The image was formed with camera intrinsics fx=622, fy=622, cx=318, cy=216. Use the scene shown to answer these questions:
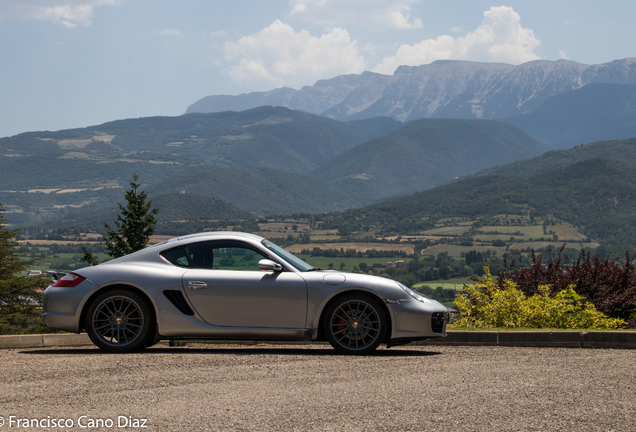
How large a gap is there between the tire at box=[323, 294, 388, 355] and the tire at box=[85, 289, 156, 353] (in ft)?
6.73

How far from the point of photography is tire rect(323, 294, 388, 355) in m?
6.97

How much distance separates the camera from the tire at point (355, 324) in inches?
275

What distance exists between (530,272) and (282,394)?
29.1ft

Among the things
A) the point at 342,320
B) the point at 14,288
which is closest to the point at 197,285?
the point at 342,320

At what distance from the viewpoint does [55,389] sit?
5340 mm

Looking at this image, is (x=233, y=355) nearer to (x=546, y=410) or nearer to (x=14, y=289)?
(x=546, y=410)

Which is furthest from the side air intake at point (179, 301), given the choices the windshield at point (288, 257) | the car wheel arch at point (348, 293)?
the car wheel arch at point (348, 293)

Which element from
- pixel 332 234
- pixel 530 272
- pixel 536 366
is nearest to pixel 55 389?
pixel 536 366

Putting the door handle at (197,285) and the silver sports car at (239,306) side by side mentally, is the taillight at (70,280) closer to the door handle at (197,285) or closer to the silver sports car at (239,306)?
the silver sports car at (239,306)

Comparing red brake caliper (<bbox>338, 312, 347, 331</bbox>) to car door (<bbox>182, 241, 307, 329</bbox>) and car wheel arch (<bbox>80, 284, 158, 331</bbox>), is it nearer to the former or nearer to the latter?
car door (<bbox>182, 241, 307, 329</bbox>)

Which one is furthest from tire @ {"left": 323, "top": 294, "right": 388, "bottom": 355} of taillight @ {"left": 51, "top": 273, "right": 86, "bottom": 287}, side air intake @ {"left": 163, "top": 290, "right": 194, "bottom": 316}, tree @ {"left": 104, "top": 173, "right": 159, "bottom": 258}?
tree @ {"left": 104, "top": 173, "right": 159, "bottom": 258}

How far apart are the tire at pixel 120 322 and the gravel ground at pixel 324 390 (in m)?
0.20

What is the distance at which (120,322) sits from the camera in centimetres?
714

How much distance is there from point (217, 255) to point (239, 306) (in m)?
0.69
